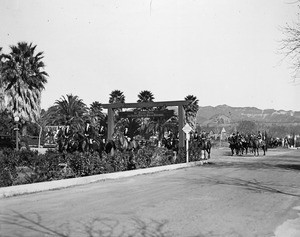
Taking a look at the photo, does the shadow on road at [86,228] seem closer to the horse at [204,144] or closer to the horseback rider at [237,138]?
the horse at [204,144]

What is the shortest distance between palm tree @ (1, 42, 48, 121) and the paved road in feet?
103

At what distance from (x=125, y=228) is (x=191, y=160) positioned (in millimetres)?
20966

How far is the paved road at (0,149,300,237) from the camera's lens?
24.7 ft

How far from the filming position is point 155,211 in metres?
9.33

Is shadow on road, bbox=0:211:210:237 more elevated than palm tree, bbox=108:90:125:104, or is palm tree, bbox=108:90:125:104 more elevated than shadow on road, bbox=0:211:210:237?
palm tree, bbox=108:90:125:104

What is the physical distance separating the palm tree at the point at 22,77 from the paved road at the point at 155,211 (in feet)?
103

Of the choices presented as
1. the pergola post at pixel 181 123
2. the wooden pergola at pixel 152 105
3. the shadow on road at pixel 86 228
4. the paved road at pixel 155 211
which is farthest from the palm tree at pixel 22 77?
the shadow on road at pixel 86 228

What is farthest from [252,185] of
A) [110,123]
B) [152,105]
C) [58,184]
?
[110,123]

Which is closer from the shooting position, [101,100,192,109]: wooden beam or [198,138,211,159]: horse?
[101,100,192,109]: wooden beam

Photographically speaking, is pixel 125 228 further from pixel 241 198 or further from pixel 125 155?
pixel 125 155

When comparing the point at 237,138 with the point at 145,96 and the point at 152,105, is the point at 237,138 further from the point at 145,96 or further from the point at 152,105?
the point at 145,96

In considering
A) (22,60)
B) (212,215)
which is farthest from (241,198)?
(22,60)

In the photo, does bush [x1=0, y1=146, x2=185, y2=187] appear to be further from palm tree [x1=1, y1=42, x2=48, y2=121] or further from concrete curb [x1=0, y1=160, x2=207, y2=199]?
palm tree [x1=1, y1=42, x2=48, y2=121]

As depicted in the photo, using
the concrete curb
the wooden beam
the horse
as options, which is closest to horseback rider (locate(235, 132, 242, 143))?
the horse
